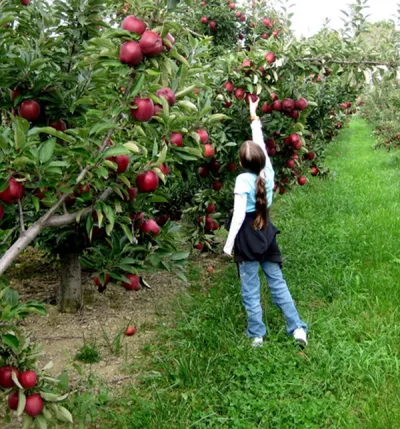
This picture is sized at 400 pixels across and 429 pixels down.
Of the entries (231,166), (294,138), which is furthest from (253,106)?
(231,166)

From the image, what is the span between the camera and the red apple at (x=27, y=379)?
191cm

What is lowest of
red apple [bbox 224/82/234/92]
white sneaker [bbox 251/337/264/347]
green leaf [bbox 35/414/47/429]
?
white sneaker [bbox 251/337/264/347]

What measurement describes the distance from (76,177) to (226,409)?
140 centimetres

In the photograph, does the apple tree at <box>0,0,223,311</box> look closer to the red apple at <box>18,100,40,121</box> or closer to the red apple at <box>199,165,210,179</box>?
the red apple at <box>18,100,40,121</box>

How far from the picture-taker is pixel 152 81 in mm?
2184

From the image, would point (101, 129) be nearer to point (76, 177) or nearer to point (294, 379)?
point (76, 177)

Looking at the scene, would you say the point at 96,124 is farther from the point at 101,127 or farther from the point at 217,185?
the point at 217,185

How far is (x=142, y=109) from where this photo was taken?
1979 millimetres

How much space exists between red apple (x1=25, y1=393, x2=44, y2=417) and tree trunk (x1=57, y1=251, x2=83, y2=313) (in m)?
1.86

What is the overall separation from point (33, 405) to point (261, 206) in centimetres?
174

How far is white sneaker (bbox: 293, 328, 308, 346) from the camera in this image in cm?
322

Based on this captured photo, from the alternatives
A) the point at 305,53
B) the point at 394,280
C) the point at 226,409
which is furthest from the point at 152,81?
the point at 394,280

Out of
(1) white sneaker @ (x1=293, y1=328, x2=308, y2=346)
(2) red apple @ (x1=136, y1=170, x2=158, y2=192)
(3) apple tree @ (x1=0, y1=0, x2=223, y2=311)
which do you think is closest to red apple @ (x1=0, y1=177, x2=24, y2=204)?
(3) apple tree @ (x1=0, y1=0, x2=223, y2=311)

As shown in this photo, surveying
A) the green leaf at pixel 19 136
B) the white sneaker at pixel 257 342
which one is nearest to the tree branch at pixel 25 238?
the green leaf at pixel 19 136
